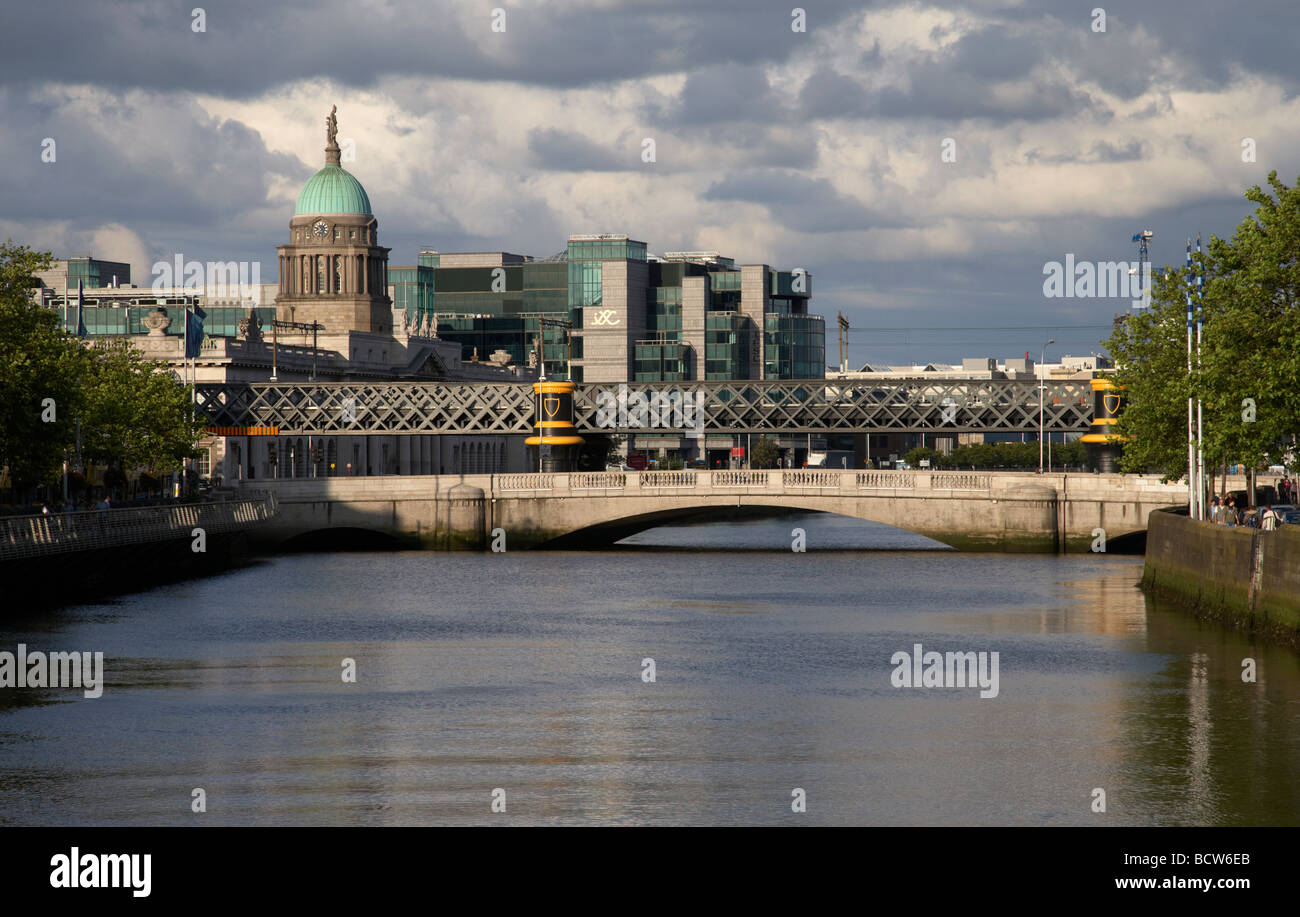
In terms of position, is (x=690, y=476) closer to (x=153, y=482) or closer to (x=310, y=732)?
Answer: (x=153, y=482)

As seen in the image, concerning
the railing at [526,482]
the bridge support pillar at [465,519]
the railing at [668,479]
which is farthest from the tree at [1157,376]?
the bridge support pillar at [465,519]

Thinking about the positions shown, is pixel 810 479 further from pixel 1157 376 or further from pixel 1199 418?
pixel 1199 418

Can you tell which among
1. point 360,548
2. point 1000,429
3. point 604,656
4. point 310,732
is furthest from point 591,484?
point 310,732

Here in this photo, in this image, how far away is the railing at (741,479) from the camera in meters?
102

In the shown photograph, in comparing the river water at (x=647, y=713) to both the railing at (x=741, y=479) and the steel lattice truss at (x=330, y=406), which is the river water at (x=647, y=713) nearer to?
the railing at (x=741, y=479)

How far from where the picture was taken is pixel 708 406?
Result: 126812mm

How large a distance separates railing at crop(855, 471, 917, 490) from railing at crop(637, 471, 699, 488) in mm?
9241

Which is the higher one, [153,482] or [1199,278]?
[1199,278]

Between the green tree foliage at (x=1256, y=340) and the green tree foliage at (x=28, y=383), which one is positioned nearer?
the green tree foliage at (x=1256, y=340)

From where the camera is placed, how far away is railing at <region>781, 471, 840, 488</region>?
3991 inches

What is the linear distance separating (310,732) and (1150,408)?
166 ft

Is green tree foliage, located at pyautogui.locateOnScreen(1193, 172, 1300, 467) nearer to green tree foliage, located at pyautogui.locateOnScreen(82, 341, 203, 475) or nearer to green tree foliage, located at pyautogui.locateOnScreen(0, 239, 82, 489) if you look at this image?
green tree foliage, located at pyautogui.locateOnScreen(0, 239, 82, 489)

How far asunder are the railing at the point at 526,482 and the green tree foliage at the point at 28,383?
109 feet
